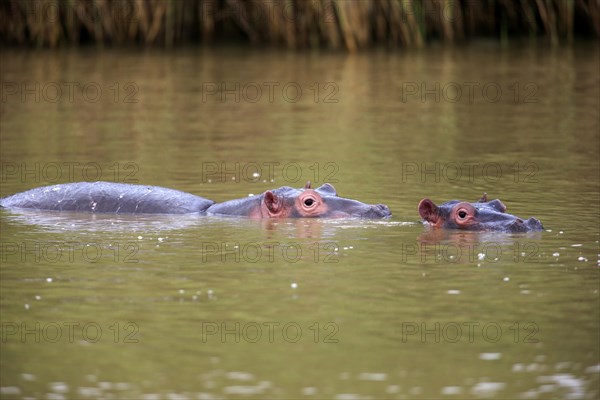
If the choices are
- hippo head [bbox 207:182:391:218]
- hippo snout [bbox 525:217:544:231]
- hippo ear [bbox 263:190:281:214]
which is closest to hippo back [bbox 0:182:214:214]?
hippo head [bbox 207:182:391:218]

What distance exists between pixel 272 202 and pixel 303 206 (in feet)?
0.73

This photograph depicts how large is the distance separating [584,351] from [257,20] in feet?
56.5

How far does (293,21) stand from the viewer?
2200 cm

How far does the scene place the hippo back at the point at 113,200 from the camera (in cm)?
1002

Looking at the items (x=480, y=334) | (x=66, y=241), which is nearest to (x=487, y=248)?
(x=480, y=334)

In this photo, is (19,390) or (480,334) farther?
(480,334)

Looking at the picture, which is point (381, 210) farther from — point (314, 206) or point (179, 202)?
point (179, 202)

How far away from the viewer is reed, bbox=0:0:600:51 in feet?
70.2

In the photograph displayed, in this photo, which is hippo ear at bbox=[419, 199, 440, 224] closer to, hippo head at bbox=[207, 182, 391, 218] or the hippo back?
hippo head at bbox=[207, 182, 391, 218]

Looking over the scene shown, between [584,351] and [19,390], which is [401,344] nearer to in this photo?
[584,351]

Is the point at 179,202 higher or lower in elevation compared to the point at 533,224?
higher

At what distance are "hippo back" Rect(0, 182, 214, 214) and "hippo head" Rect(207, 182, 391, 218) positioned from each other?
29cm

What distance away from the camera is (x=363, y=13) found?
20.9 metres

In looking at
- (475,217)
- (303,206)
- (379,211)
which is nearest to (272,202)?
(303,206)
